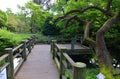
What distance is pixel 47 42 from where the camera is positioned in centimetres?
2070

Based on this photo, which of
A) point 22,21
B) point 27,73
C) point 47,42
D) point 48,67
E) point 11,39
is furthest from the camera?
point 22,21

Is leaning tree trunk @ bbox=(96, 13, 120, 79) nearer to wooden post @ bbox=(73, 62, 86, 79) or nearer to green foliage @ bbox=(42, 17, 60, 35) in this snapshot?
wooden post @ bbox=(73, 62, 86, 79)

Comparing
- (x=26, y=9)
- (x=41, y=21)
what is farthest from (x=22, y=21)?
(x=41, y=21)

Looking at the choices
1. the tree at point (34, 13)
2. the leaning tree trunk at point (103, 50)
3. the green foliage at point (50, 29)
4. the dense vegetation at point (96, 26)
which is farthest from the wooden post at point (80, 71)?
the tree at point (34, 13)

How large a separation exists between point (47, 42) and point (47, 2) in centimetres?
2000

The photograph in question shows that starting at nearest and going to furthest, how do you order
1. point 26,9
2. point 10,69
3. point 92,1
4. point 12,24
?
point 10,69 < point 92,1 < point 12,24 < point 26,9

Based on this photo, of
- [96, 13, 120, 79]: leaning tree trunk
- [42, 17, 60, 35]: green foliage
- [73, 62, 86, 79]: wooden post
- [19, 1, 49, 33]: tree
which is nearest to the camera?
[73, 62, 86, 79]: wooden post

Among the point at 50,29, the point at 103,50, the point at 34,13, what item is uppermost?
the point at 34,13

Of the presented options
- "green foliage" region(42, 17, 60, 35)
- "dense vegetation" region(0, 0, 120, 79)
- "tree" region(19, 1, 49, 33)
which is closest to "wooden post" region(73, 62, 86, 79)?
"dense vegetation" region(0, 0, 120, 79)

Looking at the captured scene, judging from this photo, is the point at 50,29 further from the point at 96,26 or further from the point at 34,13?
the point at 96,26

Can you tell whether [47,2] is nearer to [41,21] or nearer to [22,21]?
[22,21]

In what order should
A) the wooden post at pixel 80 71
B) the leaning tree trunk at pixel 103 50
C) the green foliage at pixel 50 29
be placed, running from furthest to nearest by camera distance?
the green foliage at pixel 50 29 → the leaning tree trunk at pixel 103 50 → the wooden post at pixel 80 71

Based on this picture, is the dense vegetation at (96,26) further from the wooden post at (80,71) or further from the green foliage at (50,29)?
the wooden post at (80,71)

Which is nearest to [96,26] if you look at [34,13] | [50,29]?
[50,29]
